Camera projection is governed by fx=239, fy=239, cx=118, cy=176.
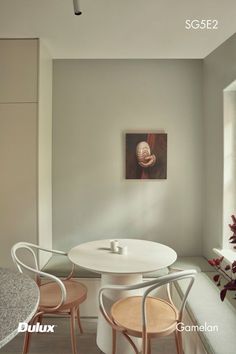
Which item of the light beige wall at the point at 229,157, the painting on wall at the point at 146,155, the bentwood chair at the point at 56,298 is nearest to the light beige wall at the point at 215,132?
the light beige wall at the point at 229,157

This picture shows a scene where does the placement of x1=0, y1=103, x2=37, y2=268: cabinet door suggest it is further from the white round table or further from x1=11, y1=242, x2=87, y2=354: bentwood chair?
the white round table

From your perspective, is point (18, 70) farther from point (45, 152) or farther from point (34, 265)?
point (34, 265)

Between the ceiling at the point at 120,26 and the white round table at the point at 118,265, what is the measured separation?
185 centimetres

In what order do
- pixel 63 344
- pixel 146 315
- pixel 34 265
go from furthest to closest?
pixel 34 265
pixel 63 344
pixel 146 315

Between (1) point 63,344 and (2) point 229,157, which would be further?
(2) point 229,157

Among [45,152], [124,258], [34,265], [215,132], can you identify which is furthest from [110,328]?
[215,132]

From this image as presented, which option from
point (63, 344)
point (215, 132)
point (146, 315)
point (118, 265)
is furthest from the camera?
point (215, 132)

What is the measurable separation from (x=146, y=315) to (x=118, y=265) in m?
0.35

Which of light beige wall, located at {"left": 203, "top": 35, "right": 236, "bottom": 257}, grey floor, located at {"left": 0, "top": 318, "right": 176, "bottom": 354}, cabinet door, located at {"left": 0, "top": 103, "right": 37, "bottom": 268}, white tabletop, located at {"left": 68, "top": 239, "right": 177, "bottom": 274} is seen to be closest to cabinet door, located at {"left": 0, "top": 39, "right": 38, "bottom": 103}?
cabinet door, located at {"left": 0, "top": 103, "right": 37, "bottom": 268}

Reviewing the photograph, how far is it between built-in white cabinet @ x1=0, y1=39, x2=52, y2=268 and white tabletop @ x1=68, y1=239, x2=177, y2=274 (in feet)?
2.17

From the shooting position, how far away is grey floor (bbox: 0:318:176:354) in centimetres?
188

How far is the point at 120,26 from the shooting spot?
2.01 metres

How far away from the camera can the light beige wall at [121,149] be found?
9.00 ft

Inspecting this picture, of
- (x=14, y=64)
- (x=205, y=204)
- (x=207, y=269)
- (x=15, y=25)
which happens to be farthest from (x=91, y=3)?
(x=207, y=269)
